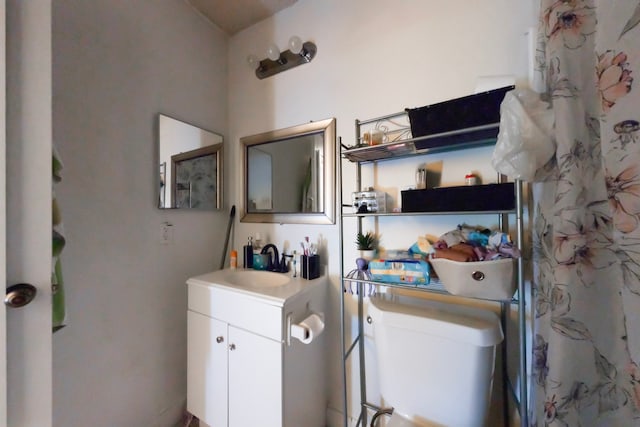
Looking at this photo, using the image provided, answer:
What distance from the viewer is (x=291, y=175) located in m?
1.43

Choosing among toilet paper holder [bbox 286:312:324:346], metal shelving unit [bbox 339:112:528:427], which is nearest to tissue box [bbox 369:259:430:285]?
metal shelving unit [bbox 339:112:528:427]

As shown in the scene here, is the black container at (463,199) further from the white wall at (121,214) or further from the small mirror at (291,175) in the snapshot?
the white wall at (121,214)

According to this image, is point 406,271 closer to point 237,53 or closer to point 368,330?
point 368,330

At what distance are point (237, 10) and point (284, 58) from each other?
428 mm

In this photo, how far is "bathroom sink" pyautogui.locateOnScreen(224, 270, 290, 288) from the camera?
1.34m

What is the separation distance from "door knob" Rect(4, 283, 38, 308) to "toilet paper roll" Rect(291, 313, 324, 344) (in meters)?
0.78

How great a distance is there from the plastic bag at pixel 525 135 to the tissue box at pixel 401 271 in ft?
1.36

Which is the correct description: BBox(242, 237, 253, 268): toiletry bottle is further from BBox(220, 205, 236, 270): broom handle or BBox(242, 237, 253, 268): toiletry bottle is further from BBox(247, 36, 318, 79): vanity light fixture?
BBox(247, 36, 318, 79): vanity light fixture

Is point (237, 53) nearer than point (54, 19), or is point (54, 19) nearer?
point (54, 19)

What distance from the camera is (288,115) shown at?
1.44m

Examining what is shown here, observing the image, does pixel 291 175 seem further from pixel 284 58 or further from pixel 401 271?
pixel 401 271

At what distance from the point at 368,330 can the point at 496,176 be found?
919 mm

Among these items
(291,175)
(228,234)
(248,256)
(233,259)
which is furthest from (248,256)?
(291,175)

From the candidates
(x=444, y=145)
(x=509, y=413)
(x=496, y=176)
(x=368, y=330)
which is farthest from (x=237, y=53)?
(x=509, y=413)
